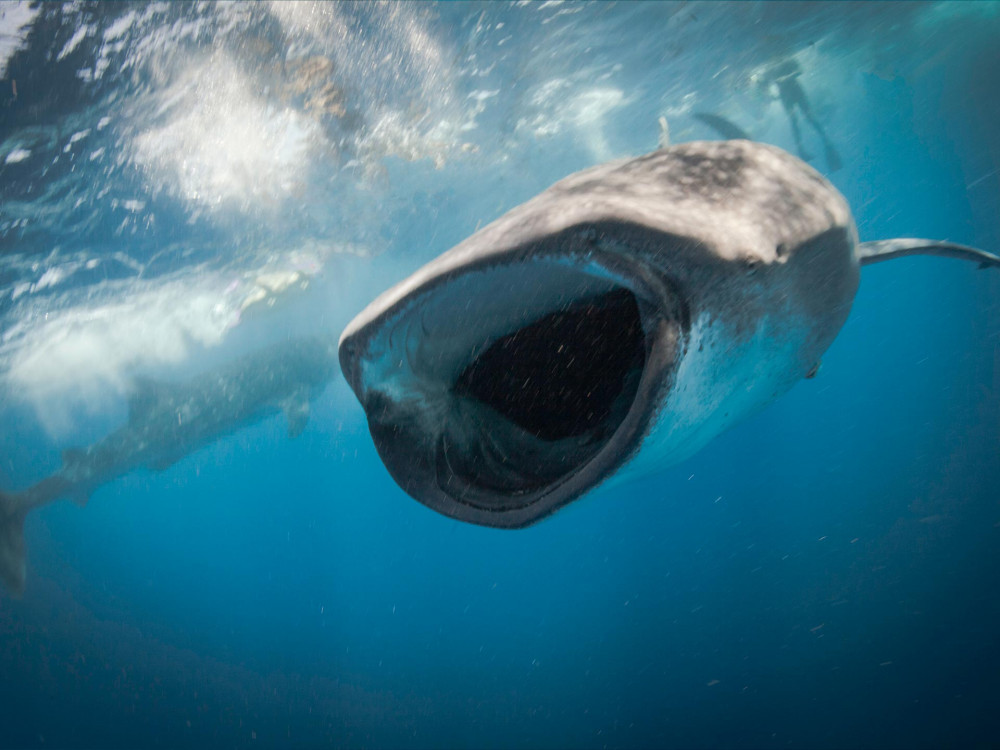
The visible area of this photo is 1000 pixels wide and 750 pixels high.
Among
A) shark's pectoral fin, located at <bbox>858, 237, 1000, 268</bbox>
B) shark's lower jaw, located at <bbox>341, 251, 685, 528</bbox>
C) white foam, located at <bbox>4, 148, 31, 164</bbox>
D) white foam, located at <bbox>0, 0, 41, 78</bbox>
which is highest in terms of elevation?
white foam, located at <bbox>0, 0, 41, 78</bbox>

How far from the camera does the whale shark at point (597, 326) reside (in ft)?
3.93

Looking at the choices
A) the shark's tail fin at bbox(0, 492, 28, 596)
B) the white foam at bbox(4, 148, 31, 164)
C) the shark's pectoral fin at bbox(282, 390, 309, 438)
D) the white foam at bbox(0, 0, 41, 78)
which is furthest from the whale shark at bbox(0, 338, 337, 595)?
the white foam at bbox(0, 0, 41, 78)

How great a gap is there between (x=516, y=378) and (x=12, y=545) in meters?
17.0

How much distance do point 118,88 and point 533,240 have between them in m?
9.61

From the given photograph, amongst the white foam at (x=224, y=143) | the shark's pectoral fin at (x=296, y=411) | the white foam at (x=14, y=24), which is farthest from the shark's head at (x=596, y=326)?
the shark's pectoral fin at (x=296, y=411)

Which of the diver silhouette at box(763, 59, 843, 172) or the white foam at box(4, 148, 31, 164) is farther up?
the white foam at box(4, 148, 31, 164)

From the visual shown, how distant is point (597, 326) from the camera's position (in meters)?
1.92

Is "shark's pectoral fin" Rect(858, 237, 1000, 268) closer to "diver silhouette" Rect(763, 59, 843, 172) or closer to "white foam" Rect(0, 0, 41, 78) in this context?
"white foam" Rect(0, 0, 41, 78)

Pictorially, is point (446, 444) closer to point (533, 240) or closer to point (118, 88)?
point (533, 240)

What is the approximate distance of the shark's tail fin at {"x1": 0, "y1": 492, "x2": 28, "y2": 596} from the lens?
12.2 meters

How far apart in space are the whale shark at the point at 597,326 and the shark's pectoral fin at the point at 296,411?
18.4 m

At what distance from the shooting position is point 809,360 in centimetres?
258

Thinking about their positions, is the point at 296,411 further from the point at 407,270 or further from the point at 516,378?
the point at 516,378

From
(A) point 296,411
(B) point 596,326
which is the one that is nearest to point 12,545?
(A) point 296,411
